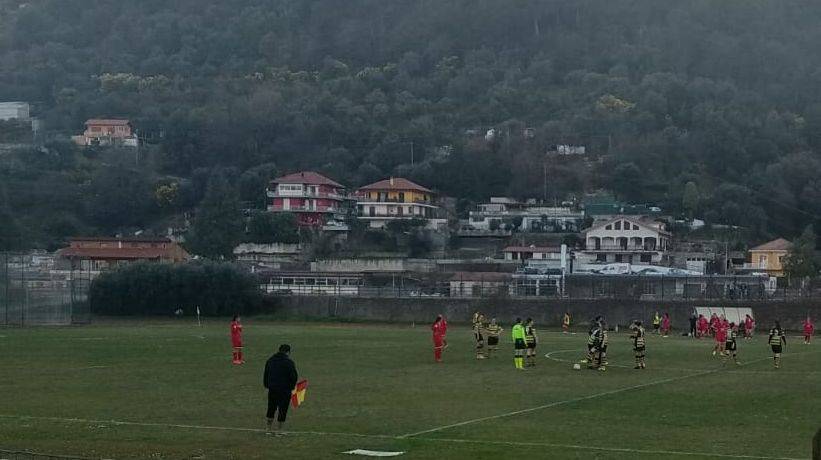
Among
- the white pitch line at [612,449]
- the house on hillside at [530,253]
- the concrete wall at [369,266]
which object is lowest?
the white pitch line at [612,449]

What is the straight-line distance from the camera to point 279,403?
22.7m

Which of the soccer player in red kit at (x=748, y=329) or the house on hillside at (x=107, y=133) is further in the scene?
the house on hillside at (x=107, y=133)

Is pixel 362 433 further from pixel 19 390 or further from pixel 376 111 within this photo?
pixel 376 111

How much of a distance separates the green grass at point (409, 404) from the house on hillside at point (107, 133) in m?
130

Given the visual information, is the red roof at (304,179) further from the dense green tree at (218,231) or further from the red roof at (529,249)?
the red roof at (529,249)

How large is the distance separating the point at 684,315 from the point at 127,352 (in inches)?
1516

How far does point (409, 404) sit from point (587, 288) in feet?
207

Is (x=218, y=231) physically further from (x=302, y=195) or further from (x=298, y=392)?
(x=298, y=392)

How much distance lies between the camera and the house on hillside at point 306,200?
443 ft

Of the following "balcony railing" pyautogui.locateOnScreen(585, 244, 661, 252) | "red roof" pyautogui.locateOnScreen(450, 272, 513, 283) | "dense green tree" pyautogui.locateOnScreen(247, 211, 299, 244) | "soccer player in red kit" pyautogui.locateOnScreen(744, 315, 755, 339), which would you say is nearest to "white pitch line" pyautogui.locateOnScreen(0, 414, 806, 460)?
"soccer player in red kit" pyautogui.locateOnScreen(744, 315, 755, 339)

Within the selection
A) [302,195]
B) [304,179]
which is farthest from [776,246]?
[304,179]

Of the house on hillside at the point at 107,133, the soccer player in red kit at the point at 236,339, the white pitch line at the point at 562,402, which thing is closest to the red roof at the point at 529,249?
the house on hillside at the point at 107,133

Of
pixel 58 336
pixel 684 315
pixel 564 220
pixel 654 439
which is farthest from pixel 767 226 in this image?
pixel 654 439

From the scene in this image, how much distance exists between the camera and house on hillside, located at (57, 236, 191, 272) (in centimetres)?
10525
